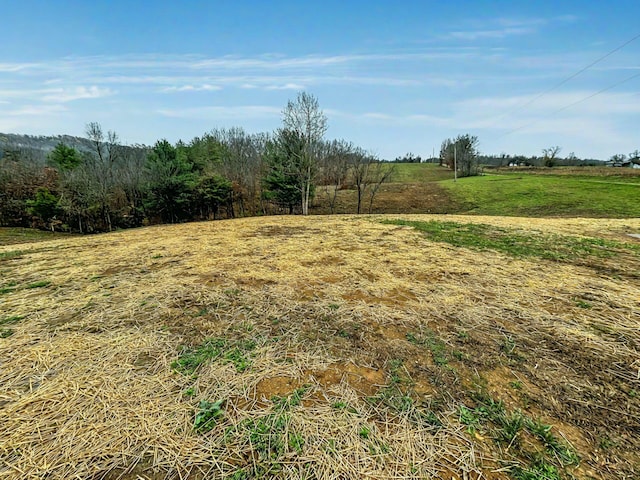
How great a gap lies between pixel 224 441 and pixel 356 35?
63.9 ft

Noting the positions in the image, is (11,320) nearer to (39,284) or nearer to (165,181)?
(39,284)

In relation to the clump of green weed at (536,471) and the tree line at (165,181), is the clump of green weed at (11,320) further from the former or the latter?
the tree line at (165,181)

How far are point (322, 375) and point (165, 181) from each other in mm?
21151

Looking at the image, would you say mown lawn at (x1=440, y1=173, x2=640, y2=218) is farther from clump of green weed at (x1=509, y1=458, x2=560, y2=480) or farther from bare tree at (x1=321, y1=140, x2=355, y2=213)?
Result: clump of green weed at (x1=509, y1=458, x2=560, y2=480)

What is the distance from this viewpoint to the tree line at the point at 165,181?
1711 centimetres

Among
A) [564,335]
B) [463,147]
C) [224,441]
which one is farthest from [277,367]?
[463,147]

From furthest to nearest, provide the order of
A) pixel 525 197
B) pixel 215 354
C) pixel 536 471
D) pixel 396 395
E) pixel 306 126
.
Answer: pixel 525 197 → pixel 306 126 → pixel 215 354 → pixel 396 395 → pixel 536 471

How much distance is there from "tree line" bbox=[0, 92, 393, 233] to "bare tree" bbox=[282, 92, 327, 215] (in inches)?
2.3

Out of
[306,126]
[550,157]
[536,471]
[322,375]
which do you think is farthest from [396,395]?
[550,157]

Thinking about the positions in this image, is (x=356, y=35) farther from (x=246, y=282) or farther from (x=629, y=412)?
(x=629, y=412)

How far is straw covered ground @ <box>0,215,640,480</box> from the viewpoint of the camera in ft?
4.21

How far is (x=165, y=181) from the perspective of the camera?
62.8 ft

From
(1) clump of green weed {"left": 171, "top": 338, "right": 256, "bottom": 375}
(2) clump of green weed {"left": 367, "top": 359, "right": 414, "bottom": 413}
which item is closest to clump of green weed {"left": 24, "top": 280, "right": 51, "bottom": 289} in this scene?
(1) clump of green weed {"left": 171, "top": 338, "right": 256, "bottom": 375}

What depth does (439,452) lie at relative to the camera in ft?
4.30
